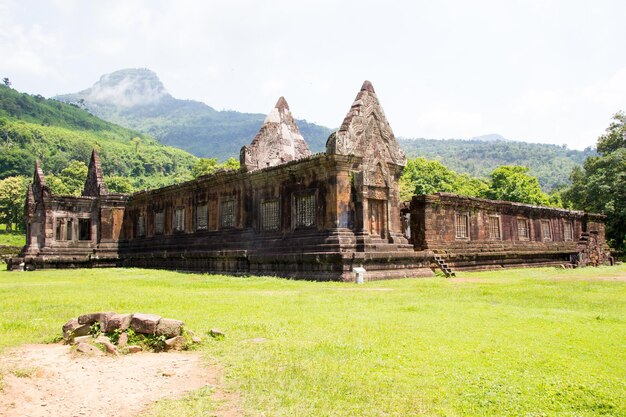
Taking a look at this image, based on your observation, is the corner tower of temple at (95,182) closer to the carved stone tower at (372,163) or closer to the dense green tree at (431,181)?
Result: the carved stone tower at (372,163)

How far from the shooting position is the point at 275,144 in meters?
28.8

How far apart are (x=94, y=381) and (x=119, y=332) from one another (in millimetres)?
1703

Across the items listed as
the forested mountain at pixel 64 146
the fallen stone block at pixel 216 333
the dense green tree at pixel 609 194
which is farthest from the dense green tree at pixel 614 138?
the forested mountain at pixel 64 146

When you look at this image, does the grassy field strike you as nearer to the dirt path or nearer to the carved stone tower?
the dirt path

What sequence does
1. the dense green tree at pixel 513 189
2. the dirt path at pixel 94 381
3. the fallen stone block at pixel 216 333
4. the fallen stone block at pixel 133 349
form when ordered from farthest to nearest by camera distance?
the dense green tree at pixel 513 189 → the fallen stone block at pixel 216 333 → the fallen stone block at pixel 133 349 → the dirt path at pixel 94 381

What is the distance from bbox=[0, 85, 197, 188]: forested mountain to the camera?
386 feet

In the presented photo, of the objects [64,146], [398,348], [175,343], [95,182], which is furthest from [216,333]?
[64,146]

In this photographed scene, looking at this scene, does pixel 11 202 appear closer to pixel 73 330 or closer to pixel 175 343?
pixel 73 330

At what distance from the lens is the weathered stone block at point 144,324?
7449mm

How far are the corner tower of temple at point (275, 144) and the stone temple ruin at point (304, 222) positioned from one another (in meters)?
0.07

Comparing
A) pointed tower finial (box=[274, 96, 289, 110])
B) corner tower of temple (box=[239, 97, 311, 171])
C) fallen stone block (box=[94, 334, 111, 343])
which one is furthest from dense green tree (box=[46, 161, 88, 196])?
fallen stone block (box=[94, 334, 111, 343])

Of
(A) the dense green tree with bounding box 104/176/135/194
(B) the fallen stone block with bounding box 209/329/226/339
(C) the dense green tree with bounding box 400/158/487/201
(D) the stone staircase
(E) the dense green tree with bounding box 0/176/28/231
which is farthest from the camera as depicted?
(A) the dense green tree with bounding box 104/176/135/194

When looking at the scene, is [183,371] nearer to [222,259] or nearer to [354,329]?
[354,329]

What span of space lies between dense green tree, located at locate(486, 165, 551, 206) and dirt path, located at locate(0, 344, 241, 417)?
2374 inches
